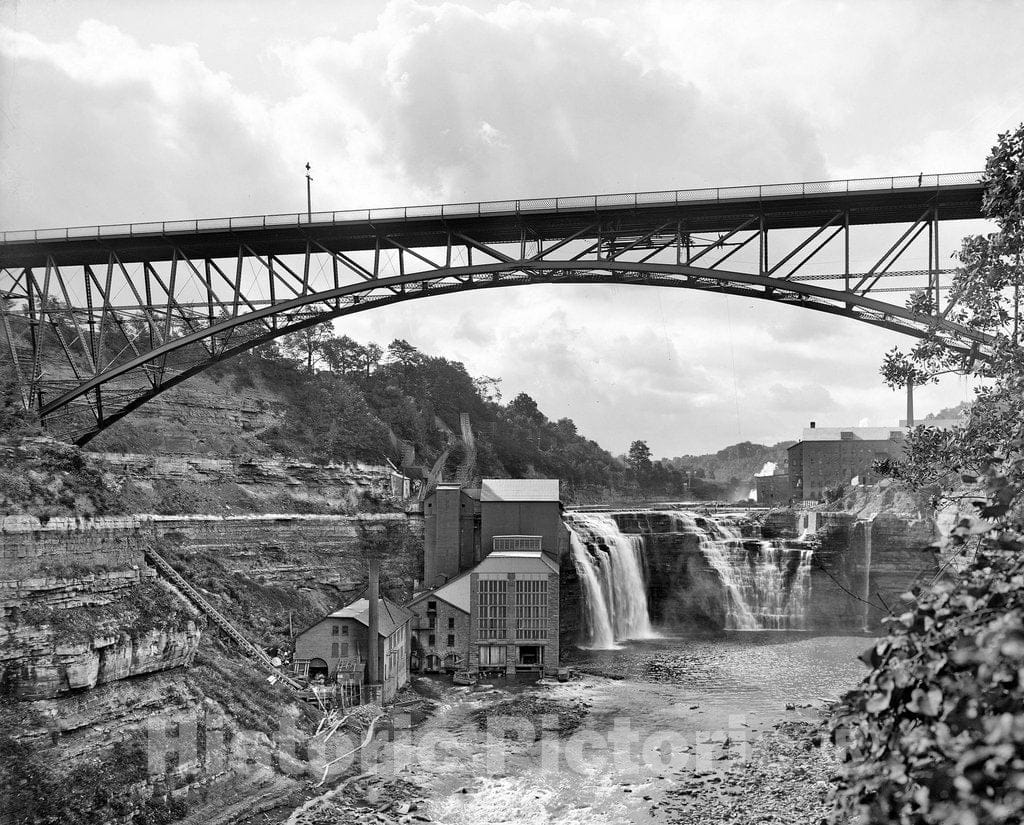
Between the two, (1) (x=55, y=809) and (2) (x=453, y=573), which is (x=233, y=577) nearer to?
(2) (x=453, y=573)

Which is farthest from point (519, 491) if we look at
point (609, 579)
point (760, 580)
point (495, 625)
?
point (760, 580)

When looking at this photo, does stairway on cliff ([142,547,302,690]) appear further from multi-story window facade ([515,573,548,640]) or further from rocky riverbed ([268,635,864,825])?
multi-story window facade ([515,573,548,640])

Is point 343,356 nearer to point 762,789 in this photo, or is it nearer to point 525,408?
point 525,408

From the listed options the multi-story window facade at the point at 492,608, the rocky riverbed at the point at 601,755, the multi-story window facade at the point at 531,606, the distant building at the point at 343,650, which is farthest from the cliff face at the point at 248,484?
the rocky riverbed at the point at 601,755

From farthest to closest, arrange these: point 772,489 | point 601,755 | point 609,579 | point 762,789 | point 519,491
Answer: point 772,489 < point 609,579 < point 519,491 < point 601,755 < point 762,789

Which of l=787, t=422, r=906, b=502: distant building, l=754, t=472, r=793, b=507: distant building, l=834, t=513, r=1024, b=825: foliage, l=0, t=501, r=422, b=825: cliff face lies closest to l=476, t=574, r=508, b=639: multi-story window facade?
l=0, t=501, r=422, b=825: cliff face

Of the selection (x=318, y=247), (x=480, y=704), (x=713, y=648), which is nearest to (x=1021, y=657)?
(x=318, y=247)

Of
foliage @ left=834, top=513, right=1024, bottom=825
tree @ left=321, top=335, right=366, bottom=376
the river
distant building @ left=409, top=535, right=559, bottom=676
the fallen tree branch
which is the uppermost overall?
tree @ left=321, top=335, right=366, bottom=376
